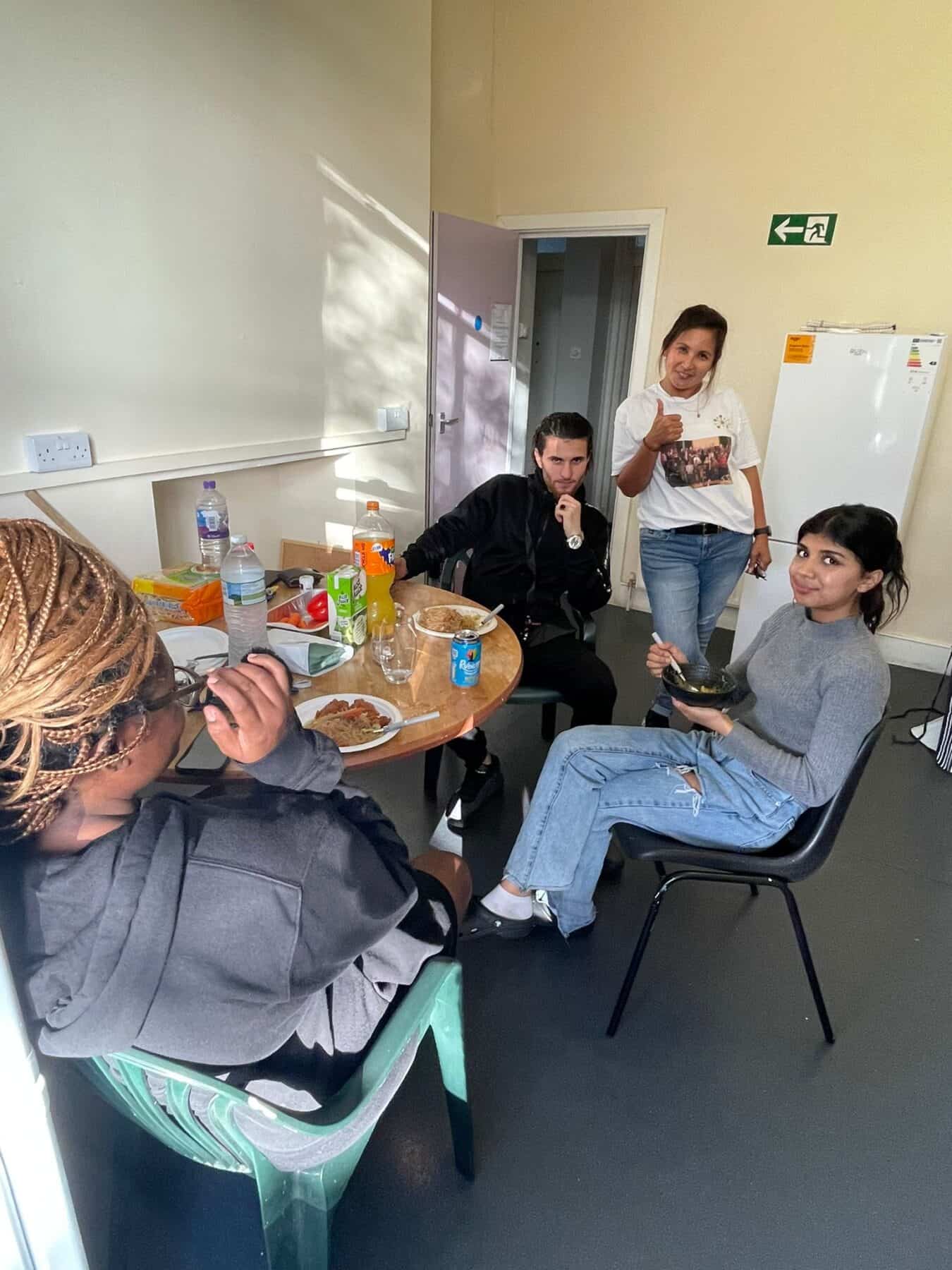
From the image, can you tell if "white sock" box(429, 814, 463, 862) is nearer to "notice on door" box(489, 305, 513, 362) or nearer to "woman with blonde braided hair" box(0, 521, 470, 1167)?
"woman with blonde braided hair" box(0, 521, 470, 1167)

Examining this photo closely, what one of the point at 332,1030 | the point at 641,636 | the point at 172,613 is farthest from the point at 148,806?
the point at 641,636

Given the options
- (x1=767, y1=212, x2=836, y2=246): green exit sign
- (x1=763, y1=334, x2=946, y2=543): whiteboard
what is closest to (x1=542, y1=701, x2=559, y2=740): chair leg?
(x1=763, y1=334, x2=946, y2=543): whiteboard

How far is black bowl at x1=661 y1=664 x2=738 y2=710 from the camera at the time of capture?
1.55 meters

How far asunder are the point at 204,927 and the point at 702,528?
224 cm

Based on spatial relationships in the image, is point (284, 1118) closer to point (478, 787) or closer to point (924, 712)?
point (478, 787)

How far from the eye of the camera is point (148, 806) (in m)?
0.78

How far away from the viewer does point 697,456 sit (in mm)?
2525

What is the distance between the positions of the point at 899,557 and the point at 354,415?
2429mm

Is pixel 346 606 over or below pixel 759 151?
below

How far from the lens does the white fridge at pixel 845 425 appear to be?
3.13 m

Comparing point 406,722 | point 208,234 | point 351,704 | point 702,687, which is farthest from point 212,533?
point 702,687

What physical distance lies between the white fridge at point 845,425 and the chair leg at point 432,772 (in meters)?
2.08

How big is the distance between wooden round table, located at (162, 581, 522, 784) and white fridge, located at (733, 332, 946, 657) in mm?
2251

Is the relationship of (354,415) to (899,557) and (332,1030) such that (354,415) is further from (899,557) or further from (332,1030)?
(332,1030)
